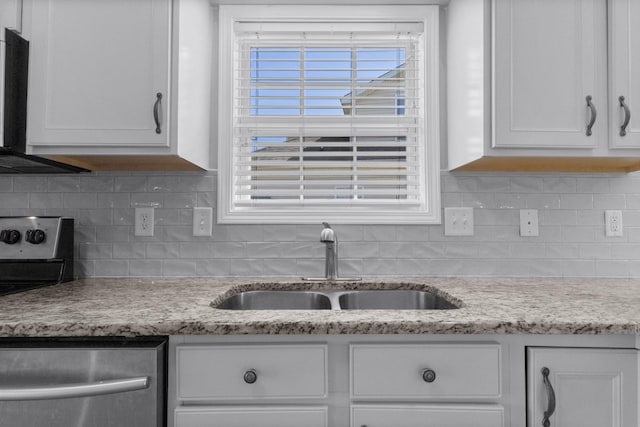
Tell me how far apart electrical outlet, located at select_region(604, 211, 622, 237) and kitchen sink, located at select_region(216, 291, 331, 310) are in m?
1.30

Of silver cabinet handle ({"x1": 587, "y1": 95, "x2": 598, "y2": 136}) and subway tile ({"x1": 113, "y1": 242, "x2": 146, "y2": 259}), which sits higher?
silver cabinet handle ({"x1": 587, "y1": 95, "x2": 598, "y2": 136})

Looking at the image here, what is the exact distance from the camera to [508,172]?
72.5 inches

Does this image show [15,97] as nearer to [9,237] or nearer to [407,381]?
[9,237]

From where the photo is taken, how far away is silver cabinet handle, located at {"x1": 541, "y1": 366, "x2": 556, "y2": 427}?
40.6 inches

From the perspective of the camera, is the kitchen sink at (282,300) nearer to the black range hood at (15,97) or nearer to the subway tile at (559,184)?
the black range hood at (15,97)

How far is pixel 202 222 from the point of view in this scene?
1.83 m

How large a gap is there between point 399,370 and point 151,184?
1348mm

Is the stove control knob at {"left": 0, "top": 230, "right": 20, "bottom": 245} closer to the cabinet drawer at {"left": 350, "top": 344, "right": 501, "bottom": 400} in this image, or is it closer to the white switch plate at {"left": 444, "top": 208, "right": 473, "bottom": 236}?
the cabinet drawer at {"left": 350, "top": 344, "right": 501, "bottom": 400}

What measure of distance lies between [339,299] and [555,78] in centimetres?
115

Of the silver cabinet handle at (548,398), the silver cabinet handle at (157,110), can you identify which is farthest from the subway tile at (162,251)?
the silver cabinet handle at (548,398)

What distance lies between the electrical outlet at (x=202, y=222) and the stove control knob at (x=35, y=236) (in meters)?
0.57

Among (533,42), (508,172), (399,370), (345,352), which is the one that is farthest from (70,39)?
(508,172)

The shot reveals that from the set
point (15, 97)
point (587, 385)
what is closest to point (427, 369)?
point (587, 385)

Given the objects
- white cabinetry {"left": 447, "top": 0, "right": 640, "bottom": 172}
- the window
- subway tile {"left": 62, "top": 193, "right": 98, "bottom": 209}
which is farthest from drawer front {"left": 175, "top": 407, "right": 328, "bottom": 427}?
subway tile {"left": 62, "top": 193, "right": 98, "bottom": 209}
